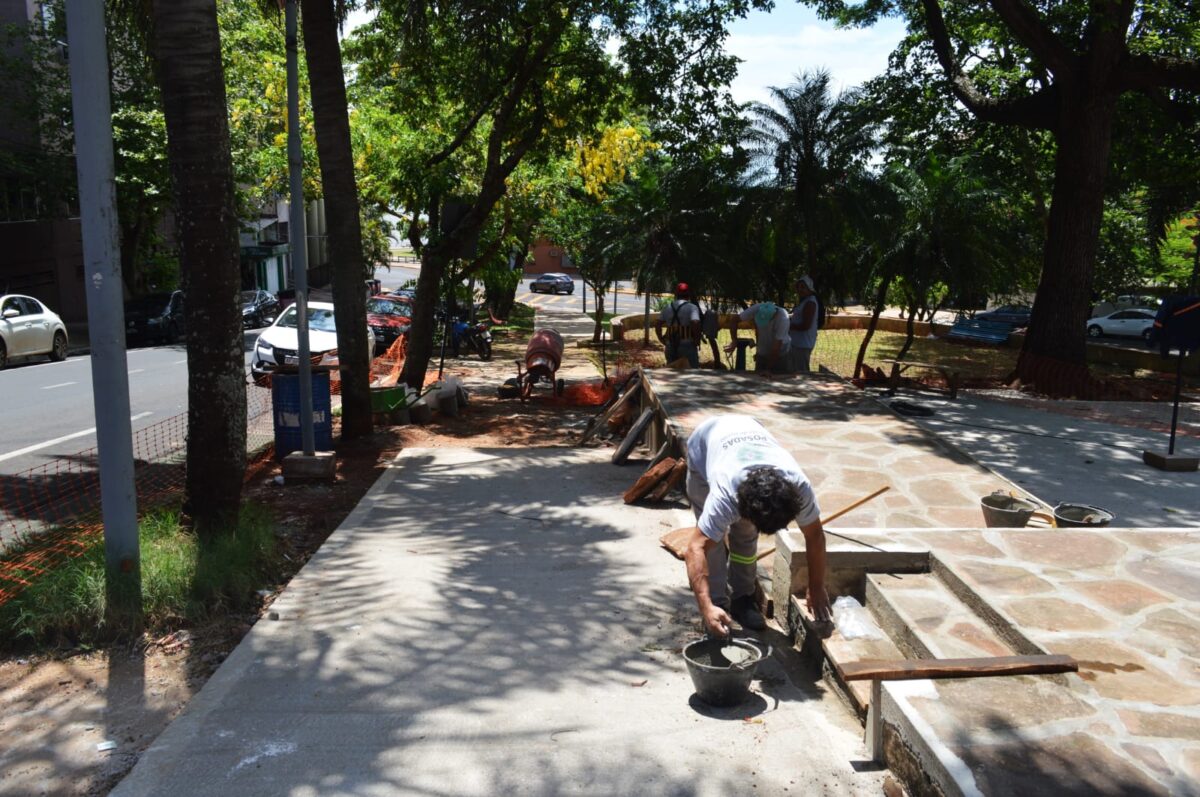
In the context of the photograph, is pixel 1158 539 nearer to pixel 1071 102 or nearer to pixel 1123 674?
pixel 1123 674

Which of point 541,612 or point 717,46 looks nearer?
point 541,612

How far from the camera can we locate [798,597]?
5.75 m

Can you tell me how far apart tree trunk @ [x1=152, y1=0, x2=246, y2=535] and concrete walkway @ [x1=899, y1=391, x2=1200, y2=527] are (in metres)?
6.56

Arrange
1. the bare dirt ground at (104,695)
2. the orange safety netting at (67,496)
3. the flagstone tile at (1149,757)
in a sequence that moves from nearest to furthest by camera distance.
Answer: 1. the flagstone tile at (1149,757)
2. the bare dirt ground at (104,695)
3. the orange safety netting at (67,496)

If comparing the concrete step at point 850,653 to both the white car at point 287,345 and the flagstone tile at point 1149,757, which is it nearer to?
the flagstone tile at point 1149,757

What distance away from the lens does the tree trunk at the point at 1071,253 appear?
15.0m

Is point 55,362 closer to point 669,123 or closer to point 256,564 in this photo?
point 669,123

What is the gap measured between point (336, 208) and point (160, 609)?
6.47 metres

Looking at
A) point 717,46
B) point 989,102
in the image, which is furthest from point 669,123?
point 989,102

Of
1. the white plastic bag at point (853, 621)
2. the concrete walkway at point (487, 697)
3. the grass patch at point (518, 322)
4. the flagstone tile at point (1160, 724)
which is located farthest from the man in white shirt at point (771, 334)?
the grass patch at point (518, 322)

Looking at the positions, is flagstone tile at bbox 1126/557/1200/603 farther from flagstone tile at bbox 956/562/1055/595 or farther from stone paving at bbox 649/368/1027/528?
stone paving at bbox 649/368/1027/528

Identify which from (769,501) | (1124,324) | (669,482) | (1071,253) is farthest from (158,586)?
(1124,324)

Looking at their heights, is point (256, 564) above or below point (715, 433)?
below

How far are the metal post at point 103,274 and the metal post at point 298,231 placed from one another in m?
3.39
